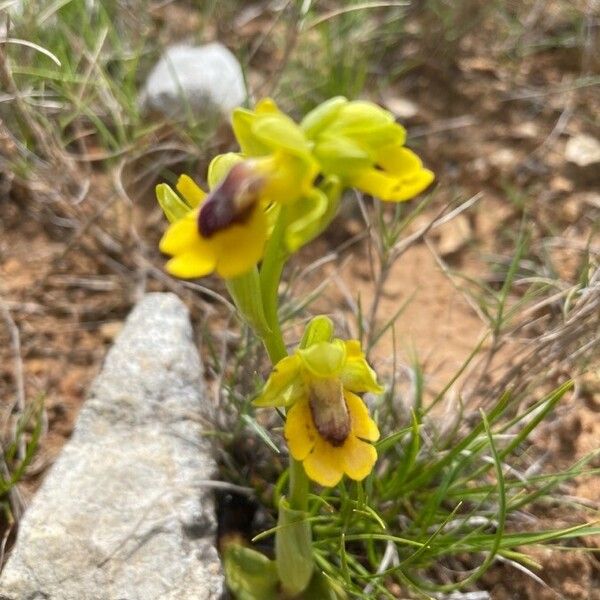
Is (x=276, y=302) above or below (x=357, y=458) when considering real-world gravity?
above

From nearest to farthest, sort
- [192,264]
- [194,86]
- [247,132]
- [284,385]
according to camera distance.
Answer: [192,264] < [247,132] < [284,385] < [194,86]

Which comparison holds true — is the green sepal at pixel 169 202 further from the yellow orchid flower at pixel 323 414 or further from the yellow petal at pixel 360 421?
the yellow petal at pixel 360 421

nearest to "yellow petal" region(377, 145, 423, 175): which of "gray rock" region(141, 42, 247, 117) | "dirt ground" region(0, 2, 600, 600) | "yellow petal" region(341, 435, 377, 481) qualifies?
"yellow petal" region(341, 435, 377, 481)

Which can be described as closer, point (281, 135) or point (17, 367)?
point (281, 135)

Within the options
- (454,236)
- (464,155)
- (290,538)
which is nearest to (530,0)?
(464,155)

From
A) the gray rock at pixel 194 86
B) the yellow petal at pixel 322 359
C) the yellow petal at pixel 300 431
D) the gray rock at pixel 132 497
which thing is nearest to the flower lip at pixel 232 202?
the yellow petal at pixel 322 359

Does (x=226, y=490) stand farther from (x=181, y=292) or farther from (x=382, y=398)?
(x=181, y=292)

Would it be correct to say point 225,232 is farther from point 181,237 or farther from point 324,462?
point 324,462

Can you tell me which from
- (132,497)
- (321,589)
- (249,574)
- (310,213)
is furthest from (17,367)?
(310,213)
